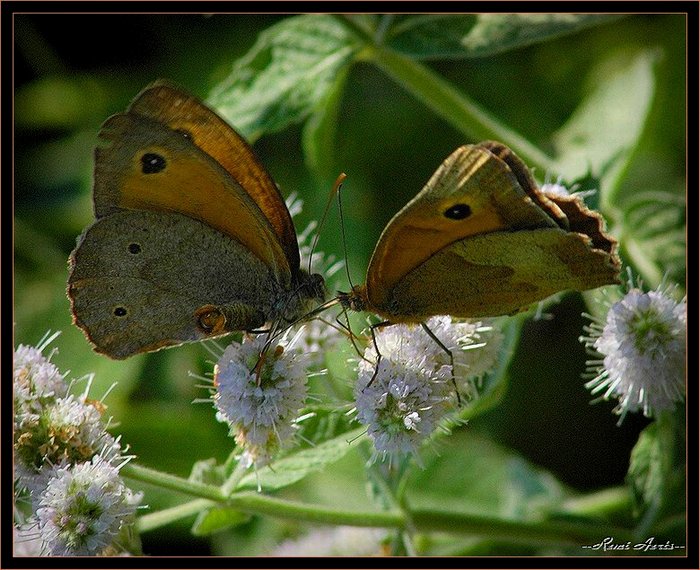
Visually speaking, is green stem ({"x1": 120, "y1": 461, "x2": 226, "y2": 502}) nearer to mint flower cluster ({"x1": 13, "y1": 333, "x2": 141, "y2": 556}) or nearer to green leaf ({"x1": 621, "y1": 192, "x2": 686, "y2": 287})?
mint flower cluster ({"x1": 13, "y1": 333, "x2": 141, "y2": 556})

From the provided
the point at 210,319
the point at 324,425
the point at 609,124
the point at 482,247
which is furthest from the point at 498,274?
the point at 609,124

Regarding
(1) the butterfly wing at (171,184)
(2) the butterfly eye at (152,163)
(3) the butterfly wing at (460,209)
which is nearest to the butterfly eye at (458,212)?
(3) the butterfly wing at (460,209)

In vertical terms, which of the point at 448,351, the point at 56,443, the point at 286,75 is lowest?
the point at 56,443

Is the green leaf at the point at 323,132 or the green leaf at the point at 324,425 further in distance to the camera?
the green leaf at the point at 323,132

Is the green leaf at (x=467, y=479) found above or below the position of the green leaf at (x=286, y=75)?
below

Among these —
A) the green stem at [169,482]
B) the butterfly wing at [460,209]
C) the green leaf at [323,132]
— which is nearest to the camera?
the butterfly wing at [460,209]

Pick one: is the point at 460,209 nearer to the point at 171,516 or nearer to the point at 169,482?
the point at 169,482

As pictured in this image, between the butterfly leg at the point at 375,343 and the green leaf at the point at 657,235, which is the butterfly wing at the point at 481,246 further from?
the green leaf at the point at 657,235

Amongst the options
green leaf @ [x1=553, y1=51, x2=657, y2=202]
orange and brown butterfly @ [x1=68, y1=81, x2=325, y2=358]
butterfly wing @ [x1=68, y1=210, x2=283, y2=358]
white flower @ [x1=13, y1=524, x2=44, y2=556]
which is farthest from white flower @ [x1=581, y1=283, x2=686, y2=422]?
white flower @ [x1=13, y1=524, x2=44, y2=556]
